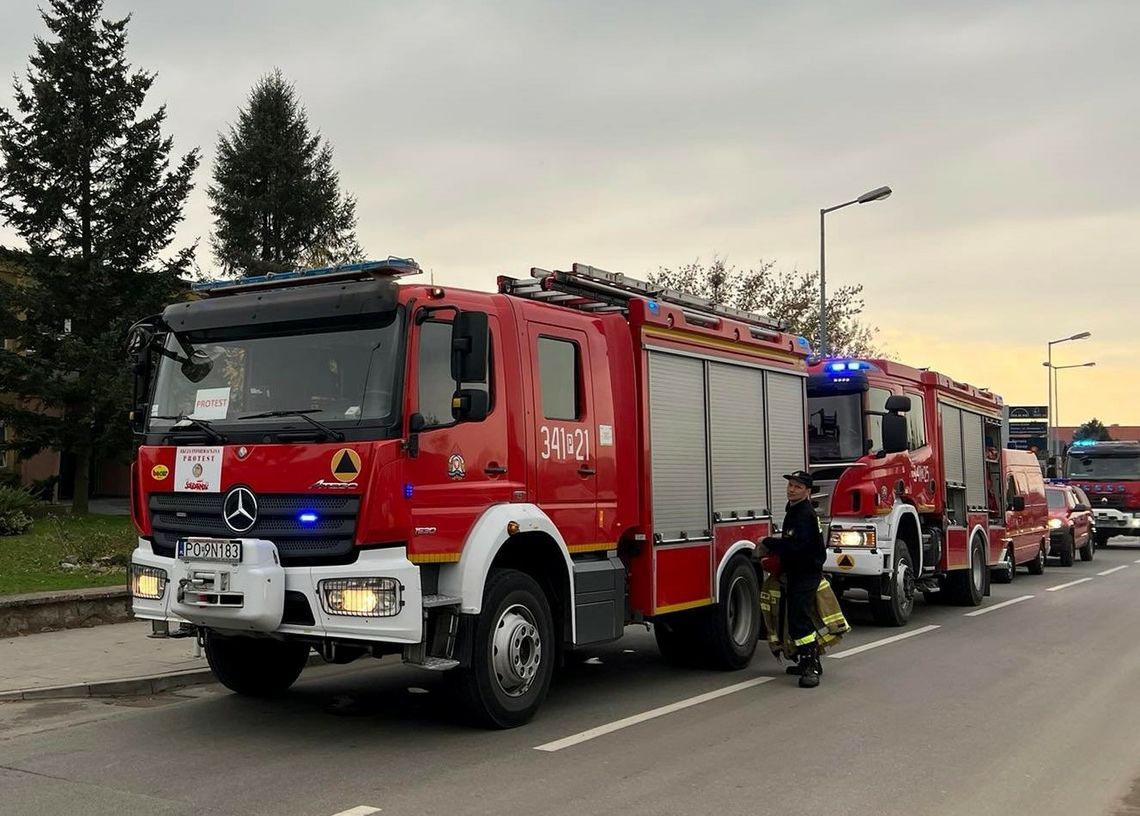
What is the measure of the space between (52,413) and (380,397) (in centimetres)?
2338

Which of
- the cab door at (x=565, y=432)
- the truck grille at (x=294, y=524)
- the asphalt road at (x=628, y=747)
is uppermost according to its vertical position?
the cab door at (x=565, y=432)

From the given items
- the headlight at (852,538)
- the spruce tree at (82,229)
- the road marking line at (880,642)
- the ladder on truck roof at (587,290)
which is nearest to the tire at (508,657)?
the ladder on truck roof at (587,290)

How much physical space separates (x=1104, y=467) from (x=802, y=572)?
975 inches

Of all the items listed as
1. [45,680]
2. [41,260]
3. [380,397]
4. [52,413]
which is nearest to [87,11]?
[41,260]

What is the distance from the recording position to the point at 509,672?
269 inches

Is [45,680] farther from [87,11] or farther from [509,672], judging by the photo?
[87,11]

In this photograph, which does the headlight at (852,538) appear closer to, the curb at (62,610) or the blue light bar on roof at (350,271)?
the blue light bar on roof at (350,271)

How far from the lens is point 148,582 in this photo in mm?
6859

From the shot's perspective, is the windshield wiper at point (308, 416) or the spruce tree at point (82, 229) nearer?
the windshield wiper at point (308, 416)

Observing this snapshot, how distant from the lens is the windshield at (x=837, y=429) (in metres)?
12.4

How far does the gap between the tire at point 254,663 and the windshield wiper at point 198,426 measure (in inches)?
70.1

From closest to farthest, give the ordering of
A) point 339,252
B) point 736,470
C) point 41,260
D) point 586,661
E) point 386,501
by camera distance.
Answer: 1. point 386,501
2. point 736,470
3. point 586,661
4. point 41,260
5. point 339,252

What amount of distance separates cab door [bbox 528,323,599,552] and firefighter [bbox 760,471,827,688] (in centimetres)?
192

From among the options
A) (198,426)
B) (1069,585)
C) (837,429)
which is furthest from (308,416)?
(1069,585)
